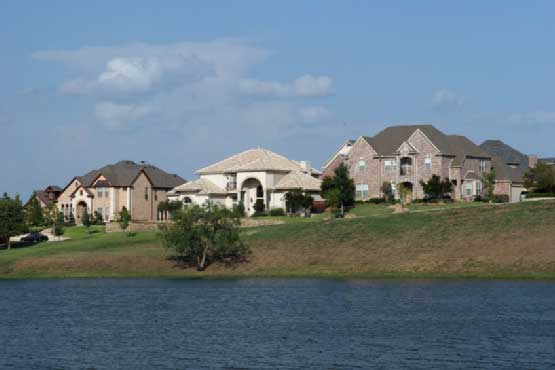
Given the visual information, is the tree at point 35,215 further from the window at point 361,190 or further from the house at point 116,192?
the window at point 361,190

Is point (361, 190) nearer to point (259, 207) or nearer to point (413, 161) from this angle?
point (413, 161)

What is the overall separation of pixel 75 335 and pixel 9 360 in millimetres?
6964

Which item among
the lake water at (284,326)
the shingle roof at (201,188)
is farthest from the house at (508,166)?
the lake water at (284,326)

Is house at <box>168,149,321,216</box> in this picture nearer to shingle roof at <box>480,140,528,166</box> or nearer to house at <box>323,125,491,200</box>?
house at <box>323,125,491,200</box>

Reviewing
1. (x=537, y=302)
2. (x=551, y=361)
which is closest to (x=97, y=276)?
(x=537, y=302)

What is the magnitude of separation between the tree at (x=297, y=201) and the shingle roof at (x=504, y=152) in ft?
100

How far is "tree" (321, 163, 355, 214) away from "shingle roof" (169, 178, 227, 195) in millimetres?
15721

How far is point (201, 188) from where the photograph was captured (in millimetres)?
121688

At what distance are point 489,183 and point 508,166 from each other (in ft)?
43.9

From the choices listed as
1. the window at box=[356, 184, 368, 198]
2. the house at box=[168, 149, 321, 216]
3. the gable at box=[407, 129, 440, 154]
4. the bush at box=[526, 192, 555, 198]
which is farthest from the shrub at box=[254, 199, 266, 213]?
the bush at box=[526, 192, 555, 198]

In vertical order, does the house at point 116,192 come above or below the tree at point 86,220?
above

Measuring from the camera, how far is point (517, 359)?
3838 cm

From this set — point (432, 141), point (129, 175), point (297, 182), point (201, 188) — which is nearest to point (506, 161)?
point (432, 141)

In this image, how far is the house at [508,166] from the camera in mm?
116188
